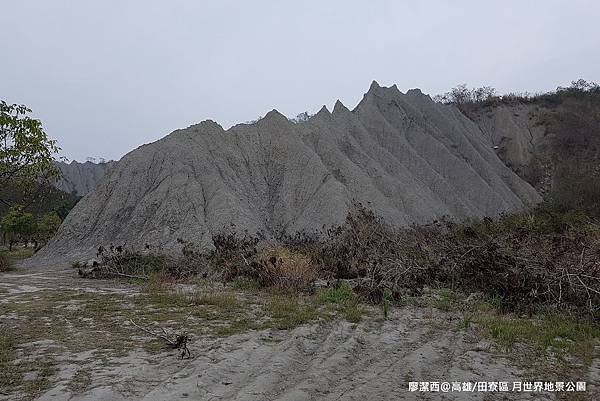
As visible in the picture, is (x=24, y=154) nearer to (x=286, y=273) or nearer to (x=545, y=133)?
(x=286, y=273)

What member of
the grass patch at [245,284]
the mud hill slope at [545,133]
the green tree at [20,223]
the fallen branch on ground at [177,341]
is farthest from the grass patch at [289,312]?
the mud hill slope at [545,133]

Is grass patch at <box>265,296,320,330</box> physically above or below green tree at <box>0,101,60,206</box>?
below

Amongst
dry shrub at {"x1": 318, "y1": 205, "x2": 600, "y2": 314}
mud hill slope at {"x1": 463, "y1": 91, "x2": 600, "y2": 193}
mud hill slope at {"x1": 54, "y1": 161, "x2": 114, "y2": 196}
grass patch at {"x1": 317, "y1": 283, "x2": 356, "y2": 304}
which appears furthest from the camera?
mud hill slope at {"x1": 54, "y1": 161, "x2": 114, "y2": 196}

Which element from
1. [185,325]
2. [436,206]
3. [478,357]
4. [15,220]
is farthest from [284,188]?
[478,357]

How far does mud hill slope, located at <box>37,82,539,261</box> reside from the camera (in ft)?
73.3

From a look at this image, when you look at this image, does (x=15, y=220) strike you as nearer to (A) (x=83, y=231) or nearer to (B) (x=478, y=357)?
(A) (x=83, y=231)

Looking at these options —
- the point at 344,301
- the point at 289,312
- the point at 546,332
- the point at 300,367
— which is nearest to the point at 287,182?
the point at 344,301

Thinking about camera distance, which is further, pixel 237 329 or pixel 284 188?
pixel 284 188

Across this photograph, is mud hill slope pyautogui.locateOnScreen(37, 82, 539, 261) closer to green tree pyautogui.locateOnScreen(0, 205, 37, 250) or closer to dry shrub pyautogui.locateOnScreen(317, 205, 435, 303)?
green tree pyautogui.locateOnScreen(0, 205, 37, 250)

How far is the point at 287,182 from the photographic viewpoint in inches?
1038

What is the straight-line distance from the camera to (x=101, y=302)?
8812 millimetres

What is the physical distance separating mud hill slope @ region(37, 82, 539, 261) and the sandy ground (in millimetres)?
14122

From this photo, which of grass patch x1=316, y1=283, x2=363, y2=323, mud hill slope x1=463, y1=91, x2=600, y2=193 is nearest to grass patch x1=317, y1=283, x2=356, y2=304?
grass patch x1=316, y1=283, x2=363, y2=323

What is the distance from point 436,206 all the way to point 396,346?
76.8ft
